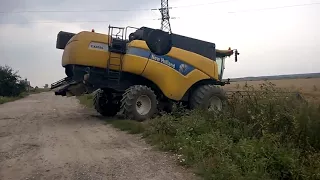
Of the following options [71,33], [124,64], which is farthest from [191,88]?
[71,33]

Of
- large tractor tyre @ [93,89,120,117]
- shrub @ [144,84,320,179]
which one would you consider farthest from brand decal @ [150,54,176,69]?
shrub @ [144,84,320,179]

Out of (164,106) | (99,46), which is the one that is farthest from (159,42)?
(164,106)

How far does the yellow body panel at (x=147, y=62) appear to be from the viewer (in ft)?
38.6

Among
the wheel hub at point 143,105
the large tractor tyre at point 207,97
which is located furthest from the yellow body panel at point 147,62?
the wheel hub at point 143,105

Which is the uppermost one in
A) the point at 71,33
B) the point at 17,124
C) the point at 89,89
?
the point at 71,33

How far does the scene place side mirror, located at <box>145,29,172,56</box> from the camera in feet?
41.3

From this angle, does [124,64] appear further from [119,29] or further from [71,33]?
[71,33]

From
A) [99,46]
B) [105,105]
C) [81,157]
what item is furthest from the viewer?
[105,105]

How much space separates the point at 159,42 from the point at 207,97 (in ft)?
8.32

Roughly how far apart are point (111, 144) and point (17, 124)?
18.6ft

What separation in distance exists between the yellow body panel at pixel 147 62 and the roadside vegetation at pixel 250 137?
2.85m

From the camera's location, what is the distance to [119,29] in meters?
12.6

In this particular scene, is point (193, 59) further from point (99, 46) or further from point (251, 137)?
point (251, 137)

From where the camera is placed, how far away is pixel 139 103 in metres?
12.4
